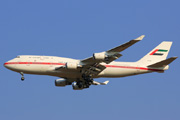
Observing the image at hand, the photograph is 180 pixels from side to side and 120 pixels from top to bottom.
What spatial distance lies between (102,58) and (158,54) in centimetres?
1370

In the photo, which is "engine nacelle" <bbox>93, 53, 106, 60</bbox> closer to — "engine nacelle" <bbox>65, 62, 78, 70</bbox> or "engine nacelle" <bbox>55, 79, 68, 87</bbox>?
"engine nacelle" <bbox>65, 62, 78, 70</bbox>

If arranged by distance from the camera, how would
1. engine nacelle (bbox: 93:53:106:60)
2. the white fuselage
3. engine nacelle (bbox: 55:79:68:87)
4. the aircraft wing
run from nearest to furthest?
Answer: the aircraft wing
engine nacelle (bbox: 93:53:106:60)
the white fuselage
engine nacelle (bbox: 55:79:68:87)

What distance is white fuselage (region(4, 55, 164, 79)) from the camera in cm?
5606

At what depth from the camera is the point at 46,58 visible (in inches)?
2235

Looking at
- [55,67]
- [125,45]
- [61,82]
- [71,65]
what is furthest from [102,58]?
[61,82]

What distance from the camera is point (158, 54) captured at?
62.2m

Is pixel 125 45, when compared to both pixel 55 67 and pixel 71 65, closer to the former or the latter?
pixel 71 65

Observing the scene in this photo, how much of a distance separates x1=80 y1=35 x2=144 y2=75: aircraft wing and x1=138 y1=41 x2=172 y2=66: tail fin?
8.85m

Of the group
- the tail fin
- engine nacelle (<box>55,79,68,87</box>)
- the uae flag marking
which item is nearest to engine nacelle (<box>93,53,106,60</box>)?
the tail fin

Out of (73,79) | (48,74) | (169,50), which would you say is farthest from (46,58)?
(169,50)

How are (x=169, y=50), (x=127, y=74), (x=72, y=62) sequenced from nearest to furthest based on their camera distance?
(x=72, y=62), (x=127, y=74), (x=169, y=50)

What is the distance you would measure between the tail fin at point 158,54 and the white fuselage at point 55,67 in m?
2.56

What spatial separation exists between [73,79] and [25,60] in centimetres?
834

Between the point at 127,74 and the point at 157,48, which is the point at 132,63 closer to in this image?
the point at 127,74
